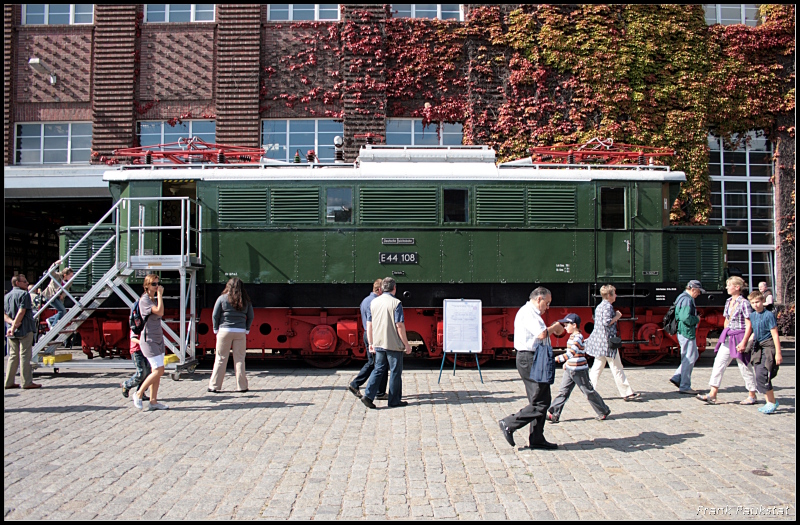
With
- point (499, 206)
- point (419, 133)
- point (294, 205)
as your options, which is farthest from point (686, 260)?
point (419, 133)

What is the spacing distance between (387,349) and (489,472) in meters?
2.97

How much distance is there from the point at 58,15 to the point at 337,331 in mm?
14186

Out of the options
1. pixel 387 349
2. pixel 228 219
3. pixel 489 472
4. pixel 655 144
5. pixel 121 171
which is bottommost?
pixel 489 472

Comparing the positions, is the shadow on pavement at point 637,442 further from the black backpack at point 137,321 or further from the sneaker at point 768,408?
the black backpack at point 137,321

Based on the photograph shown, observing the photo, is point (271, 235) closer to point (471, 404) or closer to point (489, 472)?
point (471, 404)

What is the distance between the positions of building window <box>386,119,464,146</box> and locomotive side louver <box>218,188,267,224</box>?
6645 mm

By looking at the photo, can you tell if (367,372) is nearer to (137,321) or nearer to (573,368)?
(573,368)

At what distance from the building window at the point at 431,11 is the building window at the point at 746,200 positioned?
8.67m

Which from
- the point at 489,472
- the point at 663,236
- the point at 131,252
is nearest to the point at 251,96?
the point at 131,252

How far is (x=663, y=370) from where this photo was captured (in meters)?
11.9

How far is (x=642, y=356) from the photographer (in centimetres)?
1262

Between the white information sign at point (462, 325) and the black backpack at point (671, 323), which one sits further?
the white information sign at point (462, 325)

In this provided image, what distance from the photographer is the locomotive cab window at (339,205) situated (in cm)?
1195

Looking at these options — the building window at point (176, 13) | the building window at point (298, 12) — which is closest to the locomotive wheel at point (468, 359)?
the building window at point (298, 12)
